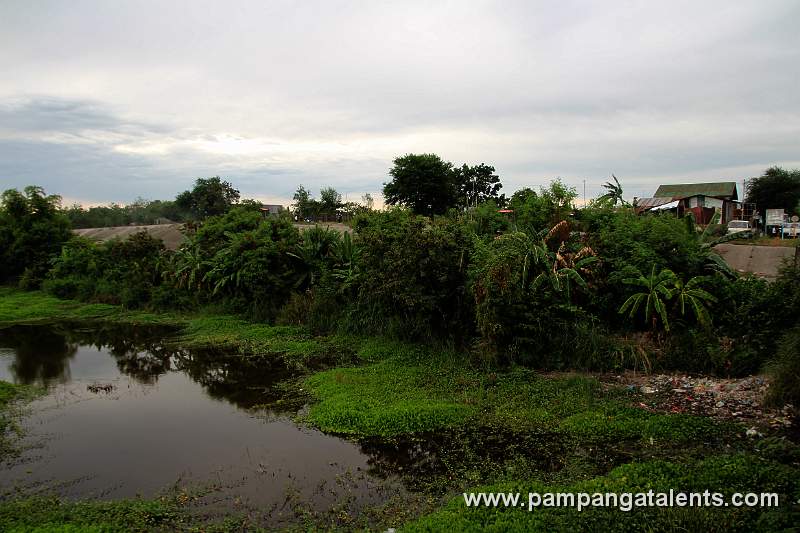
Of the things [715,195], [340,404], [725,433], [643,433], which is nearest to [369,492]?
[340,404]

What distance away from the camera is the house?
3350cm

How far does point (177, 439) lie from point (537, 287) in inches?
242

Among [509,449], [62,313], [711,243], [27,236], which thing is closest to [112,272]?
[62,313]

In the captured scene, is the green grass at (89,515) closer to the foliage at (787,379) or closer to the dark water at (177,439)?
the dark water at (177,439)

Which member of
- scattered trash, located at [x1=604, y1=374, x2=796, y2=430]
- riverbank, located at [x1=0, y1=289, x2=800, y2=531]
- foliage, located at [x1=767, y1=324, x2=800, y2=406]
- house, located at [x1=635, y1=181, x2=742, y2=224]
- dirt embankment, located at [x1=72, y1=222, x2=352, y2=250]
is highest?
house, located at [x1=635, y1=181, x2=742, y2=224]

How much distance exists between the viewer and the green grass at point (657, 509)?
13.4 ft

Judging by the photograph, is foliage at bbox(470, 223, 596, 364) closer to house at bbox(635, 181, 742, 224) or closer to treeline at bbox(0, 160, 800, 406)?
treeline at bbox(0, 160, 800, 406)

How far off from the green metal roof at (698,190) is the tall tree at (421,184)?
55.0 feet

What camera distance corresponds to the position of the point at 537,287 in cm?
907

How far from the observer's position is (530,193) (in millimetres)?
12070

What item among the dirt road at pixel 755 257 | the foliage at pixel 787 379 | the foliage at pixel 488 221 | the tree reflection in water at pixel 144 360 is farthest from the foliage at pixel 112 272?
the dirt road at pixel 755 257

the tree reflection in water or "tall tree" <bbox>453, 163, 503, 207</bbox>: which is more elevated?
"tall tree" <bbox>453, 163, 503, 207</bbox>

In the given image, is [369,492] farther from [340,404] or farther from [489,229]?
[489,229]

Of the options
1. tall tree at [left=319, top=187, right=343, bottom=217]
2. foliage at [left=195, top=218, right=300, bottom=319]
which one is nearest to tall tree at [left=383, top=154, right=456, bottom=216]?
tall tree at [left=319, top=187, right=343, bottom=217]
